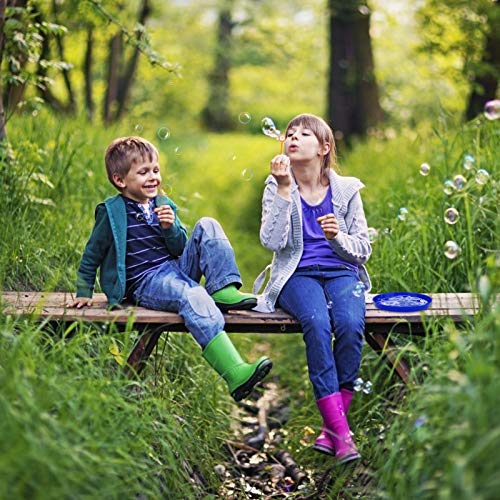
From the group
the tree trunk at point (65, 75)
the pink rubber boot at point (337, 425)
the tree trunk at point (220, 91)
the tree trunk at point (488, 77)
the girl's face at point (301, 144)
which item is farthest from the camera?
the tree trunk at point (220, 91)

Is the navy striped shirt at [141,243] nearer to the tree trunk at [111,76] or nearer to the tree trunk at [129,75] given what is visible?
the tree trunk at [111,76]

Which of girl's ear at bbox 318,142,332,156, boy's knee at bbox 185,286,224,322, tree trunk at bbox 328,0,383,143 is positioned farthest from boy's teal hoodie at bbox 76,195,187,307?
tree trunk at bbox 328,0,383,143

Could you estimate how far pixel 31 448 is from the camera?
2404 mm

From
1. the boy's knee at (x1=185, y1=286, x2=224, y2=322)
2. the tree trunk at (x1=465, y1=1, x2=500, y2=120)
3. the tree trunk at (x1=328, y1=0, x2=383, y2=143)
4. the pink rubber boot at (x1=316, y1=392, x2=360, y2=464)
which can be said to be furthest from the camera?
the tree trunk at (x1=328, y1=0, x2=383, y2=143)

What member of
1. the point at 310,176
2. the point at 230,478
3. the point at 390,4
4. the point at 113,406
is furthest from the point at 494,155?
the point at 390,4

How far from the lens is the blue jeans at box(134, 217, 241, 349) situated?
3520 mm

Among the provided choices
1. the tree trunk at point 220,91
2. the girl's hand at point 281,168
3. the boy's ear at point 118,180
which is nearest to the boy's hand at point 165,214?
the boy's ear at point 118,180

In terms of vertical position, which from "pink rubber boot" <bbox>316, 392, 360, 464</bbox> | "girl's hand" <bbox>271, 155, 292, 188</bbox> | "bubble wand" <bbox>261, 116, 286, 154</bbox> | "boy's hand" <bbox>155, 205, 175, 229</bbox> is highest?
"bubble wand" <bbox>261, 116, 286, 154</bbox>

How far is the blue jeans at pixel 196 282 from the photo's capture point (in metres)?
3.52

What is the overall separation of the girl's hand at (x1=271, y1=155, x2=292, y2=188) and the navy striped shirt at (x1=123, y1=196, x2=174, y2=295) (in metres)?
0.61

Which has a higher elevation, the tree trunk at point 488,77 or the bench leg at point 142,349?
the tree trunk at point 488,77

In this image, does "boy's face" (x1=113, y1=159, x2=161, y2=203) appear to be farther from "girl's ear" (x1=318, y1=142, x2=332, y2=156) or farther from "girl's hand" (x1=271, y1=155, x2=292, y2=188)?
"girl's ear" (x1=318, y1=142, x2=332, y2=156)

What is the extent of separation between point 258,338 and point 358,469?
267 cm

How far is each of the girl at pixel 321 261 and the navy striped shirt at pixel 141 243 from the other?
469 mm
